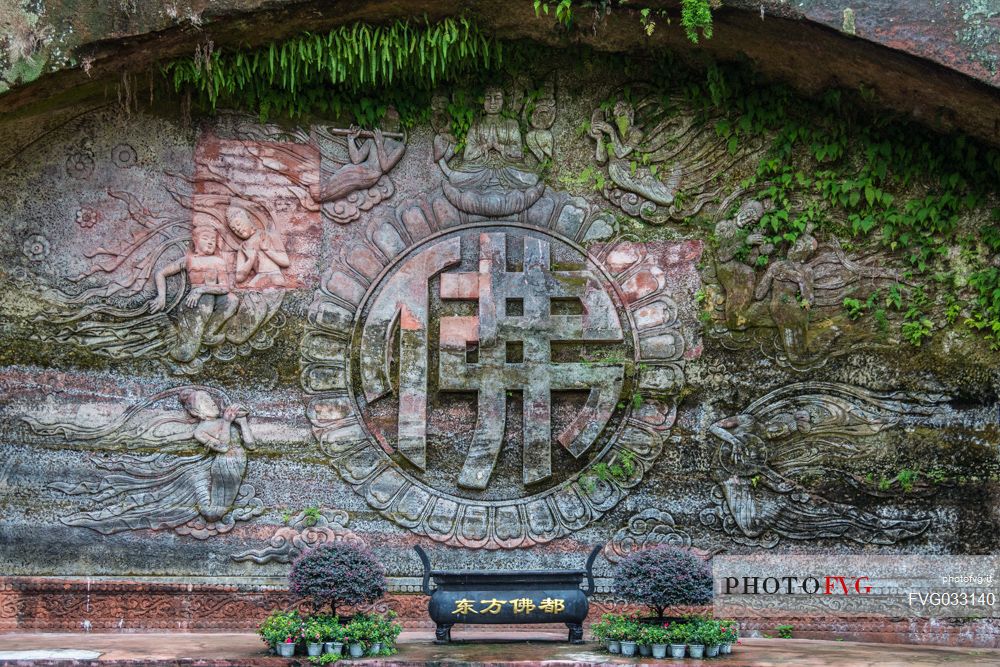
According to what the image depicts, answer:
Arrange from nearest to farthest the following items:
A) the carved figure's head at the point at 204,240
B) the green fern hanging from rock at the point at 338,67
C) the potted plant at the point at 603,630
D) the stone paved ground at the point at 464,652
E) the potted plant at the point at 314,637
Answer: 1. the stone paved ground at the point at 464,652
2. the potted plant at the point at 314,637
3. the potted plant at the point at 603,630
4. the green fern hanging from rock at the point at 338,67
5. the carved figure's head at the point at 204,240

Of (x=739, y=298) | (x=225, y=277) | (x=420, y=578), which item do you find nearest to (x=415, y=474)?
(x=420, y=578)

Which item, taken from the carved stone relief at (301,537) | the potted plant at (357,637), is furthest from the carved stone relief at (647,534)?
the potted plant at (357,637)

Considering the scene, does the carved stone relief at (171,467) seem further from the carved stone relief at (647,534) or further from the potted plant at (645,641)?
the potted plant at (645,641)

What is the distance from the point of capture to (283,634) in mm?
7434

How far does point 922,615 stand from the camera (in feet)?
28.8

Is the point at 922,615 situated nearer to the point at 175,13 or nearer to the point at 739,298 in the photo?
the point at 739,298

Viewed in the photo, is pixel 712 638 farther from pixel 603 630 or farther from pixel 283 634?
pixel 283 634

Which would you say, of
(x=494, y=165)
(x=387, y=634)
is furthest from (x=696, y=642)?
(x=494, y=165)

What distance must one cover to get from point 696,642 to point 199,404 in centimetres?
393

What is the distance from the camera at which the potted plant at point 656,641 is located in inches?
293

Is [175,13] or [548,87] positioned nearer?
[175,13]

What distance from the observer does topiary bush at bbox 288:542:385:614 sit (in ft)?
24.8

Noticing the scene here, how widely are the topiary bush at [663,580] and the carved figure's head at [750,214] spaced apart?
2704 millimetres

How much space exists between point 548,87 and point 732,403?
2730 millimetres
